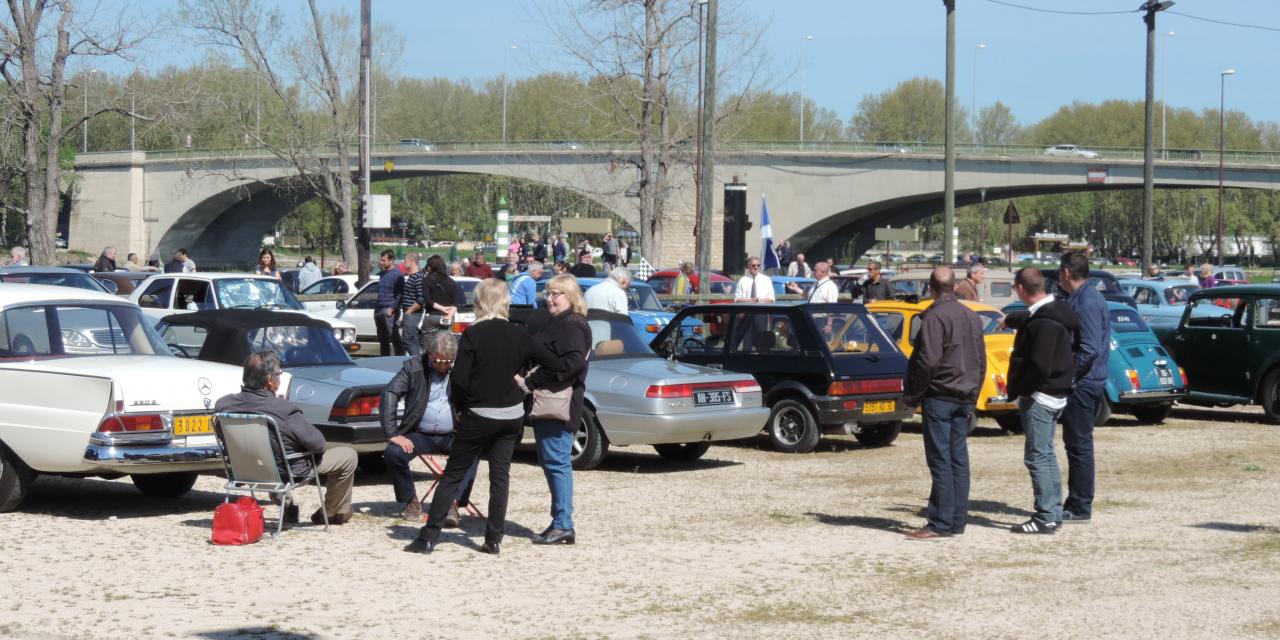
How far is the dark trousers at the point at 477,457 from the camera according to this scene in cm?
901

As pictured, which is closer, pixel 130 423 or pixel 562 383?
pixel 562 383

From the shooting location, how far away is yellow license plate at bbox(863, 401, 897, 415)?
14852 millimetres

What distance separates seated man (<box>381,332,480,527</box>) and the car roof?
2.63 metres

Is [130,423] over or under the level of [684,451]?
over

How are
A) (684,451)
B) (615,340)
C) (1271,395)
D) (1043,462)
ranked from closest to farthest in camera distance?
(1043,462) < (615,340) < (684,451) < (1271,395)

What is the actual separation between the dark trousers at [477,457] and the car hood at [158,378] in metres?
2.14

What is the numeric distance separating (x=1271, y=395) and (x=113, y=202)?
264ft

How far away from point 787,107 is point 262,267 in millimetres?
92070

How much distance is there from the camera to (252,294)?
21031 millimetres

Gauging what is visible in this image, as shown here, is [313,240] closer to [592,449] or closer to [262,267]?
[262,267]

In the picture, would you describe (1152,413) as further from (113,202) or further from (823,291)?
(113,202)

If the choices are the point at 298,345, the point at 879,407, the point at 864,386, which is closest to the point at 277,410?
the point at 298,345

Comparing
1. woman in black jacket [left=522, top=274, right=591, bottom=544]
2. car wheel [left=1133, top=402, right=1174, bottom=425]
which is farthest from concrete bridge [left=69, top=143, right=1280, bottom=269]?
woman in black jacket [left=522, top=274, right=591, bottom=544]

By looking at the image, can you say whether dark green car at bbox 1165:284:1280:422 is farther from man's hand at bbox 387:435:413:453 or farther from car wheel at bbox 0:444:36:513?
car wheel at bbox 0:444:36:513
